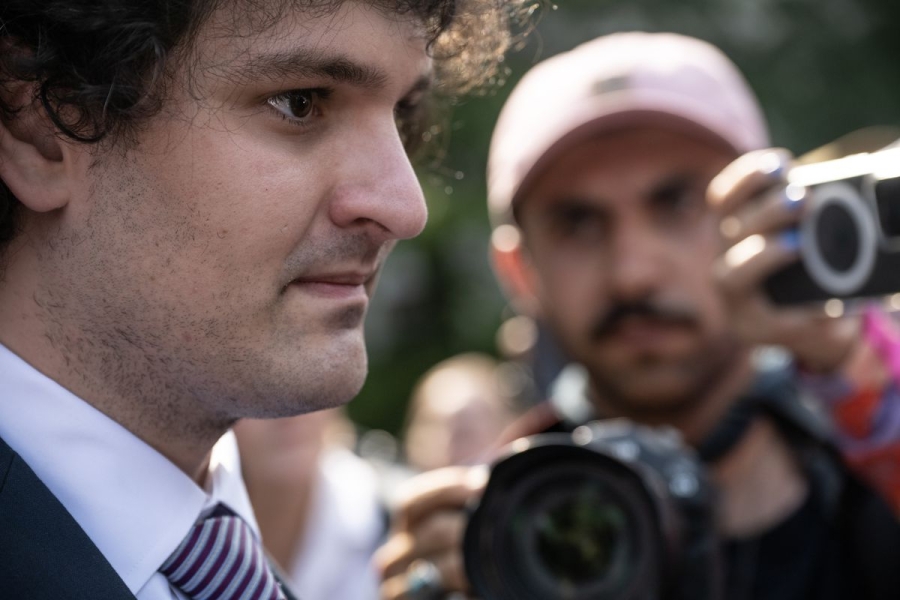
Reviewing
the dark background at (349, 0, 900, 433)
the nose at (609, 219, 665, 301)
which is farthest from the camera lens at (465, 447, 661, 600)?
the dark background at (349, 0, 900, 433)

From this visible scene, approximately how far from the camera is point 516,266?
9.55 ft

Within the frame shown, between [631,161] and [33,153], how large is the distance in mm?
1574

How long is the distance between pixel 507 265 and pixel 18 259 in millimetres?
1708

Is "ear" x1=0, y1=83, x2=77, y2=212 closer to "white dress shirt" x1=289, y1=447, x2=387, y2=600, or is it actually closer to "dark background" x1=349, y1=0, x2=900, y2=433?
"white dress shirt" x1=289, y1=447, x2=387, y2=600

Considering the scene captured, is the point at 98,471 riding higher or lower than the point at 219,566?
higher

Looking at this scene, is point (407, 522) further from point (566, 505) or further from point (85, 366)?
point (85, 366)

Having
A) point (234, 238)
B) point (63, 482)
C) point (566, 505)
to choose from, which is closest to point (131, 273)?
point (234, 238)

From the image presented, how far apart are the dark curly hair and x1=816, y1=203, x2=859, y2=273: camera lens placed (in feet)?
3.55

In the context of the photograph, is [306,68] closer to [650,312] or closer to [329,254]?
[329,254]

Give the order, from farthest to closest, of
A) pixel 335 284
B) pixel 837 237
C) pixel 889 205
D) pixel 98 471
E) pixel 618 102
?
pixel 618 102 < pixel 837 237 < pixel 889 205 < pixel 335 284 < pixel 98 471

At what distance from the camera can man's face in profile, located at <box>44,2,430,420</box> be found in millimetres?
1367

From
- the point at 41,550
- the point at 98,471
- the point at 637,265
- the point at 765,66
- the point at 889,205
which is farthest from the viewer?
the point at 765,66

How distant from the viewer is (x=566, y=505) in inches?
80.4

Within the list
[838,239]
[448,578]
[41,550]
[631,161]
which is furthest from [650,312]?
[41,550]
